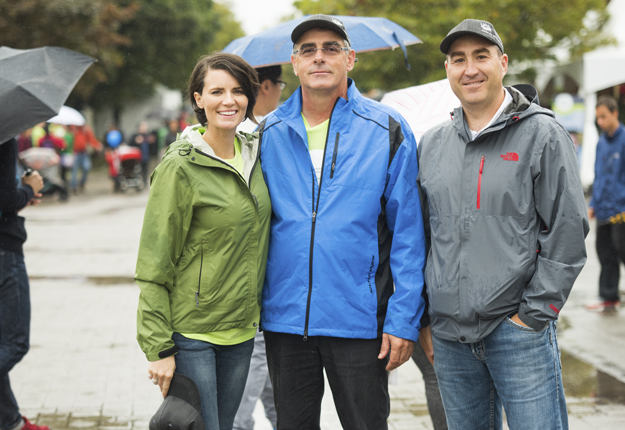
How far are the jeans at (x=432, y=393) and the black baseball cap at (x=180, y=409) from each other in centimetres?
147

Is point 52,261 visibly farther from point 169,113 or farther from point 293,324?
point 169,113

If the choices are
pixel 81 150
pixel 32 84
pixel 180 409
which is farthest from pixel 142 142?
pixel 180 409

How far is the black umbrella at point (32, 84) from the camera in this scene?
3779mm

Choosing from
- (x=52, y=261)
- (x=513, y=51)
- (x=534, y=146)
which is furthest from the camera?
(x=513, y=51)

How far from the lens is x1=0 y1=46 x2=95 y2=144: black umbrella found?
378 cm

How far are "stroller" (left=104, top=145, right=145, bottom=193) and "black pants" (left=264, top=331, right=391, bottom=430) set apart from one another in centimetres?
1897

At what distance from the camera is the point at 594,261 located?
10461mm

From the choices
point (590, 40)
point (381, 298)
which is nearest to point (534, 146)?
point (381, 298)

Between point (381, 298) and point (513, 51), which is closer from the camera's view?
point (381, 298)

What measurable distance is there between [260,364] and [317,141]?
166 centimetres

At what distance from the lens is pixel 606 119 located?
7480 millimetres

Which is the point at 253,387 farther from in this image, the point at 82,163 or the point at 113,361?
the point at 82,163

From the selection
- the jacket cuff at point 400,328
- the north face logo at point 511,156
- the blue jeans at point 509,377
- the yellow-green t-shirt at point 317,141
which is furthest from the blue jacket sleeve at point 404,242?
the north face logo at point 511,156

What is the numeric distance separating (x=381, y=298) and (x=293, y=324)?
0.40 m
